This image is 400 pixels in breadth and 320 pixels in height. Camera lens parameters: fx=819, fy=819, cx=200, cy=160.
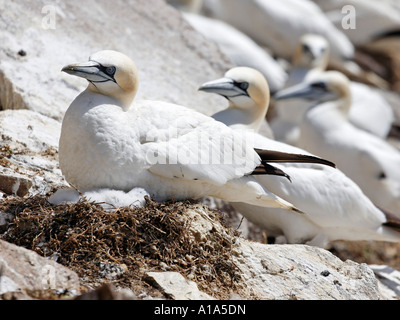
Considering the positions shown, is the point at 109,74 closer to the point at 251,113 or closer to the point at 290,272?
the point at 290,272

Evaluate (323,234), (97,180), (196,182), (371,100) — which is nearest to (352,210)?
(323,234)

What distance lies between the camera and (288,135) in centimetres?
1182

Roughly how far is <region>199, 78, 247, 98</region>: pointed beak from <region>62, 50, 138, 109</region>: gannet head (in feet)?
4.28

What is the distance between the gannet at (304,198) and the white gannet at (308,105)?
484 centimetres

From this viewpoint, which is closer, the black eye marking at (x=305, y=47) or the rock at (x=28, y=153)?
the rock at (x=28, y=153)

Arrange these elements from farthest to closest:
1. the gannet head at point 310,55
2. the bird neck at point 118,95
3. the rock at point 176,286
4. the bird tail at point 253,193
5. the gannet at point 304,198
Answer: the gannet head at point 310,55
the gannet at point 304,198
the bird tail at point 253,193
the bird neck at point 118,95
the rock at point 176,286

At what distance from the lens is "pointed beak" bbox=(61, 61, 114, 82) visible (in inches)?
205

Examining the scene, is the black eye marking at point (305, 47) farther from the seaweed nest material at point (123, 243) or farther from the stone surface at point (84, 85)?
the seaweed nest material at point (123, 243)

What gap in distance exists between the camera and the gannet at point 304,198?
20.9 feet

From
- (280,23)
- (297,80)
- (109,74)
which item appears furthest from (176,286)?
(280,23)

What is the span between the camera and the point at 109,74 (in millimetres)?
5297

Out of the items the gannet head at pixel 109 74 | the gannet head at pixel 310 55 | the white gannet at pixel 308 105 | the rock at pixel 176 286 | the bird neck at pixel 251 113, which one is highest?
the gannet head at pixel 109 74

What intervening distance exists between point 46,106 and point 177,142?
1.86 meters

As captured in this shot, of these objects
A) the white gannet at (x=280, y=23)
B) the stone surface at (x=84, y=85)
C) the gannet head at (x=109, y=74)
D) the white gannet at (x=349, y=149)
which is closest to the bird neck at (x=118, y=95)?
the gannet head at (x=109, y=74)
